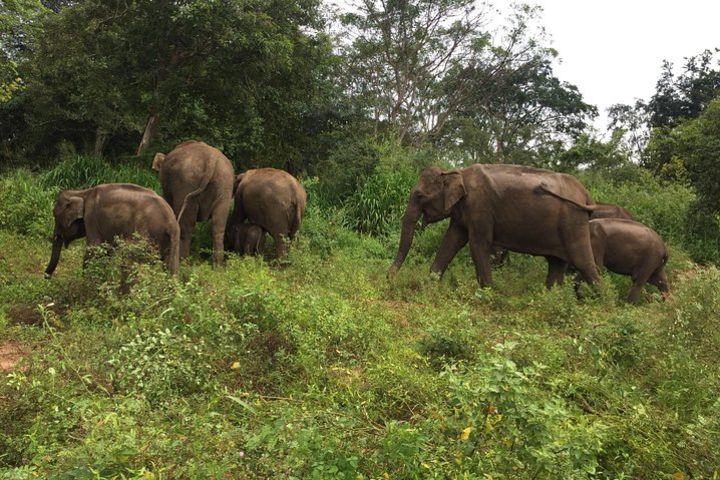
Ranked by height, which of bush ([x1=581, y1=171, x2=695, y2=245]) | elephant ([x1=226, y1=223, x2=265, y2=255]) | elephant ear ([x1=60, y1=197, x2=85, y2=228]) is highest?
bush ([x1=581, y1=171, x2=695, y2=245])

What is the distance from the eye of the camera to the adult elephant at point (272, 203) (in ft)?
28.8

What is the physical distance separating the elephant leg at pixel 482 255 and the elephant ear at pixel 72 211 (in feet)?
14.4

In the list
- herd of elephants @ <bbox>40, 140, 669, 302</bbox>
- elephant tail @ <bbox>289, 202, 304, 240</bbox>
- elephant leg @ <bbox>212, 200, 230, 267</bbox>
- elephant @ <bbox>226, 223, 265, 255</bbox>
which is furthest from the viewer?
elephant tail @ <bbox>289, 202, 304, 240</bbox>

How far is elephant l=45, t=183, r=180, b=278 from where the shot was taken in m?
6.16

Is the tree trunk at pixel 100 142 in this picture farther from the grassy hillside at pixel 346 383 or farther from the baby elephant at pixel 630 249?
the baby elephant at pixel 630 249

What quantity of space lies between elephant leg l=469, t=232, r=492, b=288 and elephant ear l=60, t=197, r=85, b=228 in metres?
4.40

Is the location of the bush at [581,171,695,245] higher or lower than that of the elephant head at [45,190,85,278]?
higher

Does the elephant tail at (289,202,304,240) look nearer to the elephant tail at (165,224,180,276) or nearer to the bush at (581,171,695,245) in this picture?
the elephant tail at (165,224,180,276)

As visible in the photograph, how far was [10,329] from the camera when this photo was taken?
15.6 feet

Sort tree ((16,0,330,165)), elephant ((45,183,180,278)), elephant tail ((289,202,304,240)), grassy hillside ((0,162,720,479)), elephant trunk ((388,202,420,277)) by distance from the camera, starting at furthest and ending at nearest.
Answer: tree ((16,0,330,165))
elephant tail ((289,202,304,240))
elephant trunk ((388,202,420,277))
elephant ((45,183,180,278))
grassy hillside ((0,162,720,479))

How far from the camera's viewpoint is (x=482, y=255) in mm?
7270

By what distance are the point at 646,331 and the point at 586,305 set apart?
1370 millimetres

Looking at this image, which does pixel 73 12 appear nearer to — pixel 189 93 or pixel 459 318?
pixel 189 93

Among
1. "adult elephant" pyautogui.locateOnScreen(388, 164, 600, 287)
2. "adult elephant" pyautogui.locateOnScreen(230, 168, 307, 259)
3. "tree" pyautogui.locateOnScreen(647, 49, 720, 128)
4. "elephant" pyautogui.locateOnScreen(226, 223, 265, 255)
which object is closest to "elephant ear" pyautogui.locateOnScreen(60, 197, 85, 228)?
"elephant" pyautogui.locateOnScreen(226, 223, 265, 255)
